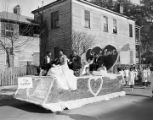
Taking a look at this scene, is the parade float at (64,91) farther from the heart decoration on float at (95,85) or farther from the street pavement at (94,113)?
the street pavement at (94,113)

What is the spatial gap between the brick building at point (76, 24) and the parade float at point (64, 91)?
9.51 m

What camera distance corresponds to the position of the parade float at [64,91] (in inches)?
268

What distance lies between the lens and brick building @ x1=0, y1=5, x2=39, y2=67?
1858cm

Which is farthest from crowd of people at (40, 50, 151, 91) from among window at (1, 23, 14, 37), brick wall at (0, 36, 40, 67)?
window at (1, 23, 14, 37)

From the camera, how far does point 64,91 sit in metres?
7.17

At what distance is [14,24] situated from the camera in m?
19.5

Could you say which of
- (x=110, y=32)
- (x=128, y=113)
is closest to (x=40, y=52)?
(x=110, y=32)

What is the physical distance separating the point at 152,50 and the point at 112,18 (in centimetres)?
2330

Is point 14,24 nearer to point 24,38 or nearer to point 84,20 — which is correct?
point 24,38

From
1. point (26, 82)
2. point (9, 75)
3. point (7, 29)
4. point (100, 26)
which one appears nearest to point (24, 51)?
point (7, 29)

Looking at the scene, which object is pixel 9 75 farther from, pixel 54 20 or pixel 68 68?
pixel 68 68

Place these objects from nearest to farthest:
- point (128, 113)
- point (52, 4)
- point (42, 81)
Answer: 1. point (128, 113)
2. point (42, 81)
3. point (52, 4)

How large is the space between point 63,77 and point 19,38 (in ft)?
44.0

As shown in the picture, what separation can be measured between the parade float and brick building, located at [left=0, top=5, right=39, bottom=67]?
10.7 meters
